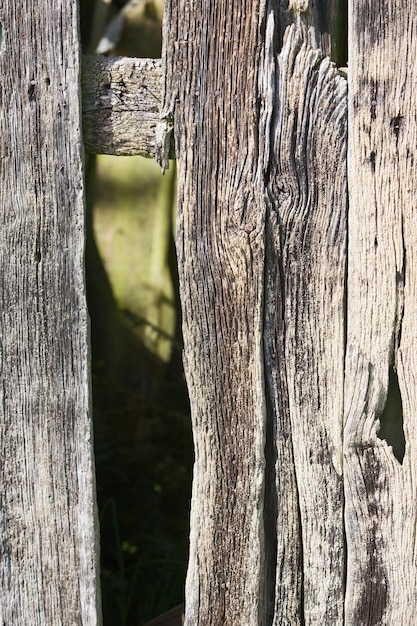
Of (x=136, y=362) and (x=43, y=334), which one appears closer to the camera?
(x=43, y=334)

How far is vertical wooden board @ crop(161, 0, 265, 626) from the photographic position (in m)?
1.48

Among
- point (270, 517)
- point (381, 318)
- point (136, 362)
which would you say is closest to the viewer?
point (381, 318)

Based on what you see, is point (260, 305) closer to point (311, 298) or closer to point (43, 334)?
point (311, 298)

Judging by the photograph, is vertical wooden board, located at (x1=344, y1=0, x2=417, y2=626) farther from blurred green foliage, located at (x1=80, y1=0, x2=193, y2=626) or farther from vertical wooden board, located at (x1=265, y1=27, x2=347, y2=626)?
blurred green foliage, located at (x1=80, y1=0, x2=193, y2=626)

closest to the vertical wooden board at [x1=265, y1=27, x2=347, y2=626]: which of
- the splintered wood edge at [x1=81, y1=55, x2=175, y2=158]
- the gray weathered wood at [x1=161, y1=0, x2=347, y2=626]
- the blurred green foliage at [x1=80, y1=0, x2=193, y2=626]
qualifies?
the gray weathered wood at [x1=161, y1=0, x2=347, y2=626]

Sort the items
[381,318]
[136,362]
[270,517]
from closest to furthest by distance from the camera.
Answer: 1. [381,318]
2. [270,517]
3. [136,362]

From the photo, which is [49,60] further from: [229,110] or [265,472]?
[265,472]

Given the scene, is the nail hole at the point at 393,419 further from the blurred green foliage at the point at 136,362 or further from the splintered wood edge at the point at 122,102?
the blurred green foliage at the point at 136,362

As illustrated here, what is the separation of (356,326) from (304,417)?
22 centimetres

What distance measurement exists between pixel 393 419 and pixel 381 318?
220 millimetres

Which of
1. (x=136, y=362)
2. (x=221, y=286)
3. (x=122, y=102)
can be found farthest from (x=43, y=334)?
(x=136, y=362)

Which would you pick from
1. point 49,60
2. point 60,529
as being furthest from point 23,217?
point 60,529

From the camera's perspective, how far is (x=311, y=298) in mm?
1527

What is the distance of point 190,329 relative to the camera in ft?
5.09
